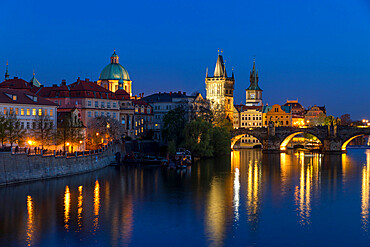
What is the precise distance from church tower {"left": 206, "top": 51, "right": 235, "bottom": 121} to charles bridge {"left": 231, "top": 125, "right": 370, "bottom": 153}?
4216 centimetres

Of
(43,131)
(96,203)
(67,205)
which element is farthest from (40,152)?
(96,203)

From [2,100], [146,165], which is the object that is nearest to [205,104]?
[146,165]

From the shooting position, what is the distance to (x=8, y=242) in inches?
1486

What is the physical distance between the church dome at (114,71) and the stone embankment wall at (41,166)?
62769 mm

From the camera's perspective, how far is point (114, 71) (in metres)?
139

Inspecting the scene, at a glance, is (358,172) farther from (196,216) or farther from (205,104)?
(205,104)

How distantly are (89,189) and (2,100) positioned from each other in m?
21.6

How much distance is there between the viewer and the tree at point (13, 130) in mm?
65875

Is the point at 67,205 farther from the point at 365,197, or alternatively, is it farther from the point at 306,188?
the point at 365,197

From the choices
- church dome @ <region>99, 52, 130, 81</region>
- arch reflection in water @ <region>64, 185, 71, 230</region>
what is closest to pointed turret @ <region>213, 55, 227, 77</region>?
church dome @ <region>99, 52, 130, 81</region>

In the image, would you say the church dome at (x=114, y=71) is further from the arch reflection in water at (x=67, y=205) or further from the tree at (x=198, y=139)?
the arch reflection in water at (x=67, y=205)

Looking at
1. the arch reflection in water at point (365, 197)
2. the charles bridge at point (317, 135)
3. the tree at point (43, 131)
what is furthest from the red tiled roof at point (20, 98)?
the charles bridge at point (317, 135)

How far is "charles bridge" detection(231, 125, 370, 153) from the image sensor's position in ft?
394

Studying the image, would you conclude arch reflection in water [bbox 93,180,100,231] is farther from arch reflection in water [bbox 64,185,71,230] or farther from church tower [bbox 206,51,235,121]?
church tower [bbox 206,51,235,121]
